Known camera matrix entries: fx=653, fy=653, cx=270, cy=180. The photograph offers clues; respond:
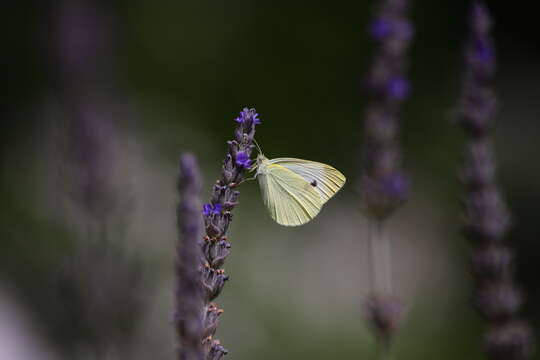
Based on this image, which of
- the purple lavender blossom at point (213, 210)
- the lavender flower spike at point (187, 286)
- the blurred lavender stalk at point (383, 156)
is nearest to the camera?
the lavender flower spike at point (187, 286)

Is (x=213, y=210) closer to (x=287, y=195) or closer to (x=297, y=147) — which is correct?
(x=287, y=195)

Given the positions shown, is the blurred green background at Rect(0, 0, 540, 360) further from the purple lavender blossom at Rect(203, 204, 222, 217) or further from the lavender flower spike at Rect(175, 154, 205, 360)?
the lavender flower spike at Rect(175, 154, 205, 360)

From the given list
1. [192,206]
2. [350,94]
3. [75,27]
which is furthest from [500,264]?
[350,94]

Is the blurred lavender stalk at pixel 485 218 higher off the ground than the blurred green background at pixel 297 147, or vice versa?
the blurred green background at pixel 297 147

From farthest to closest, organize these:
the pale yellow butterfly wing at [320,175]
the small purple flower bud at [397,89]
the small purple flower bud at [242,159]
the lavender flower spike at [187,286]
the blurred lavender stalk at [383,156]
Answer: the pale yellow butterfly wing at [320,175] < the small purple flower bud at [397,89] < the blurred lavender stalk at [383,156] < the small purple flower bud at [242,159] < the lavender flower spike at [187,286]

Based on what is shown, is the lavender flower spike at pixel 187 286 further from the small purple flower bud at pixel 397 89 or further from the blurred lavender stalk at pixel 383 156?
the small purple flower bud at pixel 397 89

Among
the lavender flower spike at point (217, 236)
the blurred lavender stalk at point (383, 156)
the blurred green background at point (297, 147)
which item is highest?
the blurred green background at point (297, 147)

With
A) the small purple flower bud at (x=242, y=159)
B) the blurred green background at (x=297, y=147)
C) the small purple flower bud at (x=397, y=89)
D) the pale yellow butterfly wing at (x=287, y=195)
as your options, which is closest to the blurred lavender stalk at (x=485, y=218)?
the small purple flower bud at (x=397, y=89)

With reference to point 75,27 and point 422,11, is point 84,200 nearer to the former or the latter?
point 75,27
